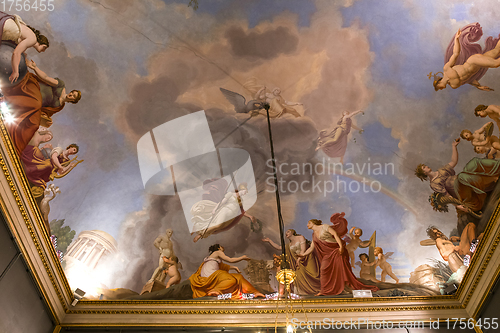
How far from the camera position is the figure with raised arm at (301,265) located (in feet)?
33.9

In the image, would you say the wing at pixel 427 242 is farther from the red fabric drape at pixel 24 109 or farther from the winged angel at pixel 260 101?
the red fabric drape at pixel 24 109

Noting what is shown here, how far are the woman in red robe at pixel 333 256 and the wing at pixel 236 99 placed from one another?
367cm

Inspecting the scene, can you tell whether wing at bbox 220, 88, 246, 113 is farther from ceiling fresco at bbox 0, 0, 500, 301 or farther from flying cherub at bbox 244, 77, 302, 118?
flying cherub at bbox 244, 77, 302, 118

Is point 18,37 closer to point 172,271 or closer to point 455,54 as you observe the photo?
point 172,271

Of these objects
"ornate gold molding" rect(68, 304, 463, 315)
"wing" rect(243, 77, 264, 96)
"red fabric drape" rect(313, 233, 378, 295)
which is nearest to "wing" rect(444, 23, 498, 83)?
"wing" rect(243, 77, 264, 96)

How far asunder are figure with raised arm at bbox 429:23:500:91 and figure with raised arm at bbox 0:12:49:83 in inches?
344

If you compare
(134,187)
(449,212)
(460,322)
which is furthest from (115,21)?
(460,322)

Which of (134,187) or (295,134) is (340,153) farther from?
(134,187)

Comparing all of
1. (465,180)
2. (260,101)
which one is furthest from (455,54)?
(260,101)

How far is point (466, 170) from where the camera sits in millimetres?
9508

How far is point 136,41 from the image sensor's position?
29.7ft

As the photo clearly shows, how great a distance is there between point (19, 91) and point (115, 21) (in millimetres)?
2508

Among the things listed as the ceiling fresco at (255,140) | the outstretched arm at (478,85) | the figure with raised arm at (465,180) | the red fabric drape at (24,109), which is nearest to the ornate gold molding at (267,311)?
the ceiling fresco at (255,140)

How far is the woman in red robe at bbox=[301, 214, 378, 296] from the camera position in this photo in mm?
10297
